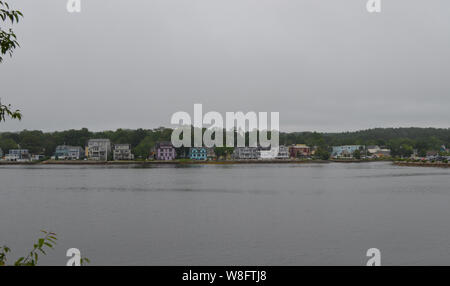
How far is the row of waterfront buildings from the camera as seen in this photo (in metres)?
126

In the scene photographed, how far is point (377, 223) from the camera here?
70.4ft

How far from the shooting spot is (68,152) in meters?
136

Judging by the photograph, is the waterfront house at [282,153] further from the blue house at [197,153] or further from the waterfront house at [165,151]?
the waterfront house at [165,151]

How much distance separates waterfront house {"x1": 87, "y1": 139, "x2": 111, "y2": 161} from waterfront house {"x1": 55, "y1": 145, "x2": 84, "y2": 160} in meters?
9.22

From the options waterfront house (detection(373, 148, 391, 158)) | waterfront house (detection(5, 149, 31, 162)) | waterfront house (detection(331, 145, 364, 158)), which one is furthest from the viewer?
waterfront house (detection(331, 145, 364, 158))

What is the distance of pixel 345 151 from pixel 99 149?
9901 cm

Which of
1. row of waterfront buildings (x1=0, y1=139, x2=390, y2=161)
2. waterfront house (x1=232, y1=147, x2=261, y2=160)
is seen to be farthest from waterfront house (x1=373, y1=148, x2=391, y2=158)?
waterfront house (x1=232, y1=147, x2=261, y2=160)

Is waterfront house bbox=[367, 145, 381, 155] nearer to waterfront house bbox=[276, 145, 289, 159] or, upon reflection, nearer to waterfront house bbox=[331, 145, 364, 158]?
waterfront house bbox=[331, 145, 364, 158]

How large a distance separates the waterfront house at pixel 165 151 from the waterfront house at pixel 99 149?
17368 millimetres

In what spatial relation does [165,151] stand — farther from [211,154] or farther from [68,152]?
[68,152]
